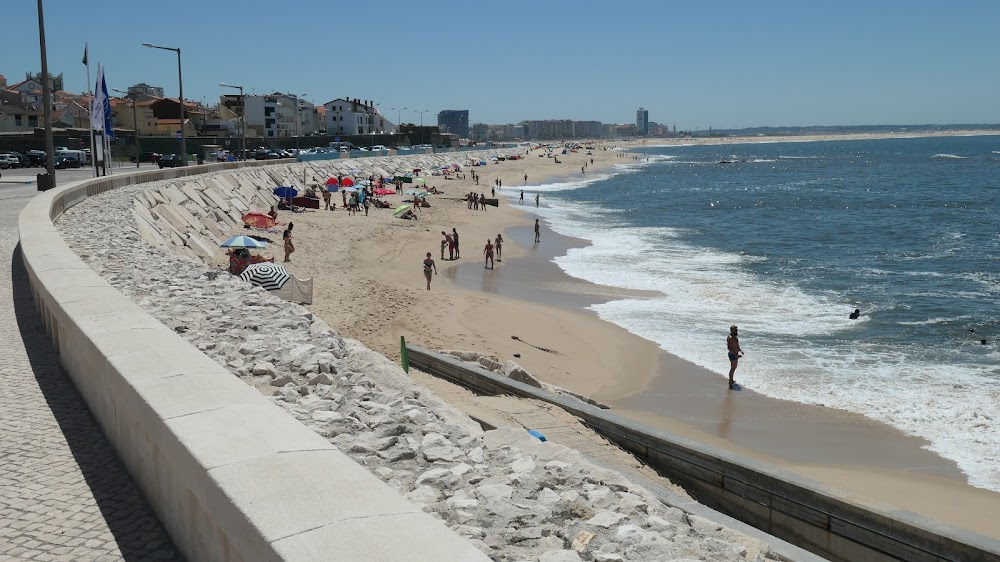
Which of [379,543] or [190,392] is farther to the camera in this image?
[190,392]

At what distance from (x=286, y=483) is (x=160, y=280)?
827 centimetres

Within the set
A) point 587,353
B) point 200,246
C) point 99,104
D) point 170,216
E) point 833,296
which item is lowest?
point 587,353

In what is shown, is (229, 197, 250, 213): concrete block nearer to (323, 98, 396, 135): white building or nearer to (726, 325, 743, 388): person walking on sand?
(726, 325, 743, 388): person walking on sand

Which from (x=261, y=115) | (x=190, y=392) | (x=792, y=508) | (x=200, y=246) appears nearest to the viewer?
(x=190, y=392)

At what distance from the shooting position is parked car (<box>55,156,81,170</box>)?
170 feet

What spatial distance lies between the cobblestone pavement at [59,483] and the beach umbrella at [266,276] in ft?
31.0

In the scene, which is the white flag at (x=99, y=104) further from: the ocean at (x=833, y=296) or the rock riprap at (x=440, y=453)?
the rock riprap at (x=440, y=453)

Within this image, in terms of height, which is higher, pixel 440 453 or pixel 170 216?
pixel 170 216

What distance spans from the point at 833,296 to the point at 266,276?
17.4 m

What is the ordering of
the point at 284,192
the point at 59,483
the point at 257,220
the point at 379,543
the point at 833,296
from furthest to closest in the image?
the point at 284,192 < the point at 257,220 < the point at 833,296 < the point at 59,483 < the point at 379,543

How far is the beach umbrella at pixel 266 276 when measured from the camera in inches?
680

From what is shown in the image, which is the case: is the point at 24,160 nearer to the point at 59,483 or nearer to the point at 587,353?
the point at 587,353

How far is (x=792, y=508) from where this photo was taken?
908 centimetres

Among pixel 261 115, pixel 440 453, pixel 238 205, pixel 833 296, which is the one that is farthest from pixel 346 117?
pixel 440 453
